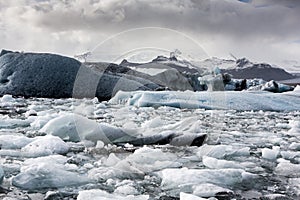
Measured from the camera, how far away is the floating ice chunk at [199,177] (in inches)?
88.9

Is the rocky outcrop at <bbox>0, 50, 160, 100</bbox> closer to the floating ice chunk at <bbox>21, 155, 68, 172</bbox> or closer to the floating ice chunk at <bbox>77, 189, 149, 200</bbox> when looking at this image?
the floating ice chunk at <bbox>21, 155, 68, 172</bbox>

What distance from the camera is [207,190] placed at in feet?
6.89

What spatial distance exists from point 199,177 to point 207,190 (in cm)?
23

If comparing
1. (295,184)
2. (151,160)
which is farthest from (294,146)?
(151,160)

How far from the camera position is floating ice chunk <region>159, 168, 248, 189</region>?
226 centimetres

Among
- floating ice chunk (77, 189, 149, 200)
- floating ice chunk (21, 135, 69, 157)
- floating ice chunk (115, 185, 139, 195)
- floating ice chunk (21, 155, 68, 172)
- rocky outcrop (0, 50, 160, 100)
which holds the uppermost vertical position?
rocky outcrop (0, 50, 160, 100)

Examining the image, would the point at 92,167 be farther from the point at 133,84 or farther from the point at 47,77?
the point at 133,84

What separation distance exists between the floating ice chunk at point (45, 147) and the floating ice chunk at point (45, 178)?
2.02ft

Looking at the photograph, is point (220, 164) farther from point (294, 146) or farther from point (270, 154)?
point (294, 146)

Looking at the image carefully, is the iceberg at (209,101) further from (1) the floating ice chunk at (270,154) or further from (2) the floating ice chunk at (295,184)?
(2) the floating ice chunk at (295,184)

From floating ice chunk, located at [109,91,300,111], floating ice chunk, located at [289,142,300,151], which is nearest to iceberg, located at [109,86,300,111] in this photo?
floating ice chunk, located at [109,91,300,111]

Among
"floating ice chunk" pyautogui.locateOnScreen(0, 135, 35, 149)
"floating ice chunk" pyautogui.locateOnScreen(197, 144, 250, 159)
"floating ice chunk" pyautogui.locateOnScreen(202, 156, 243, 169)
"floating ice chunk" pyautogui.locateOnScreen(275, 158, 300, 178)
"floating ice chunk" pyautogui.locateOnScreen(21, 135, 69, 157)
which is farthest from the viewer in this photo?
"floating ice chunk" pyautogui.locateOnScreen(0, 135, 35, 149)

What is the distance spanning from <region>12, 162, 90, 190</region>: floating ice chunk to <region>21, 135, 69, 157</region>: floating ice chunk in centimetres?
62

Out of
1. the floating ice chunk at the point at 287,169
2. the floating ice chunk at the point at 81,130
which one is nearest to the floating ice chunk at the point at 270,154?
the floating ice chunk at the point at 287,169
